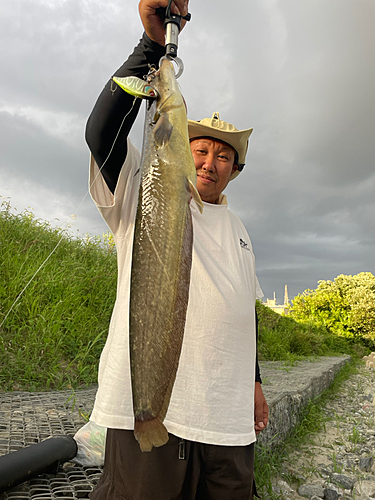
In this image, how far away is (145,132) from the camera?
3.89 feet

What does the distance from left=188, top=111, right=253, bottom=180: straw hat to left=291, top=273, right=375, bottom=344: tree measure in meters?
18.7

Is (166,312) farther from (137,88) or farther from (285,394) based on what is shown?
(285,394)

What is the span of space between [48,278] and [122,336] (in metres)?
4.09

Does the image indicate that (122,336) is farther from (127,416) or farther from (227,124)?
(227,124)

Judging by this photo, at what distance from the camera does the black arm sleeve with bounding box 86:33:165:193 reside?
1399 millimetres

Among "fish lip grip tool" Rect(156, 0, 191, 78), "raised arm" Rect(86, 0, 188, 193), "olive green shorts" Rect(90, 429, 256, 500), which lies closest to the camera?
"fish lip grip tool" Rect(156, 0, 191, 78)

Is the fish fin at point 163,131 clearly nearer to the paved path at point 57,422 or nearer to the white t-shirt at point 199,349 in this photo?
the white t-shirt at point 199,349

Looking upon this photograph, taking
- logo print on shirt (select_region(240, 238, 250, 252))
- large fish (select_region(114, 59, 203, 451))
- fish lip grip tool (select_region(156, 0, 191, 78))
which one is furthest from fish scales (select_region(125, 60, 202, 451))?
logo print on shirt (select_region(240, 238, 250, 252))

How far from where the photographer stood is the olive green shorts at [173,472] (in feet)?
5.16

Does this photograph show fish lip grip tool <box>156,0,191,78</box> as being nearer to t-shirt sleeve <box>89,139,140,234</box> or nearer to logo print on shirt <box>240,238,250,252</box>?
t-shirt sleeve <box>89,139,140,234</box>

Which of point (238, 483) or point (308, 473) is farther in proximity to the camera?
point (308, 473)

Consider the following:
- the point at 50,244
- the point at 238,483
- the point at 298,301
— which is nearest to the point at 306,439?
the point at 238,483

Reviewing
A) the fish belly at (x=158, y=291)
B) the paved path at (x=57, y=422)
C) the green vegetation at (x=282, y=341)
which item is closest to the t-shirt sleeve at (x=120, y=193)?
the fish belly at (x=158, y=291)

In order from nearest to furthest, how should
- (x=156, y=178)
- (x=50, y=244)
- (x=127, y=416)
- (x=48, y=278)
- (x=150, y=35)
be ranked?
1. (x=156, y=178)
2. (x=150, y=35)
3. (x=127, y=416)
4. (x=48, y=278)
5. (x=50, y=244)
